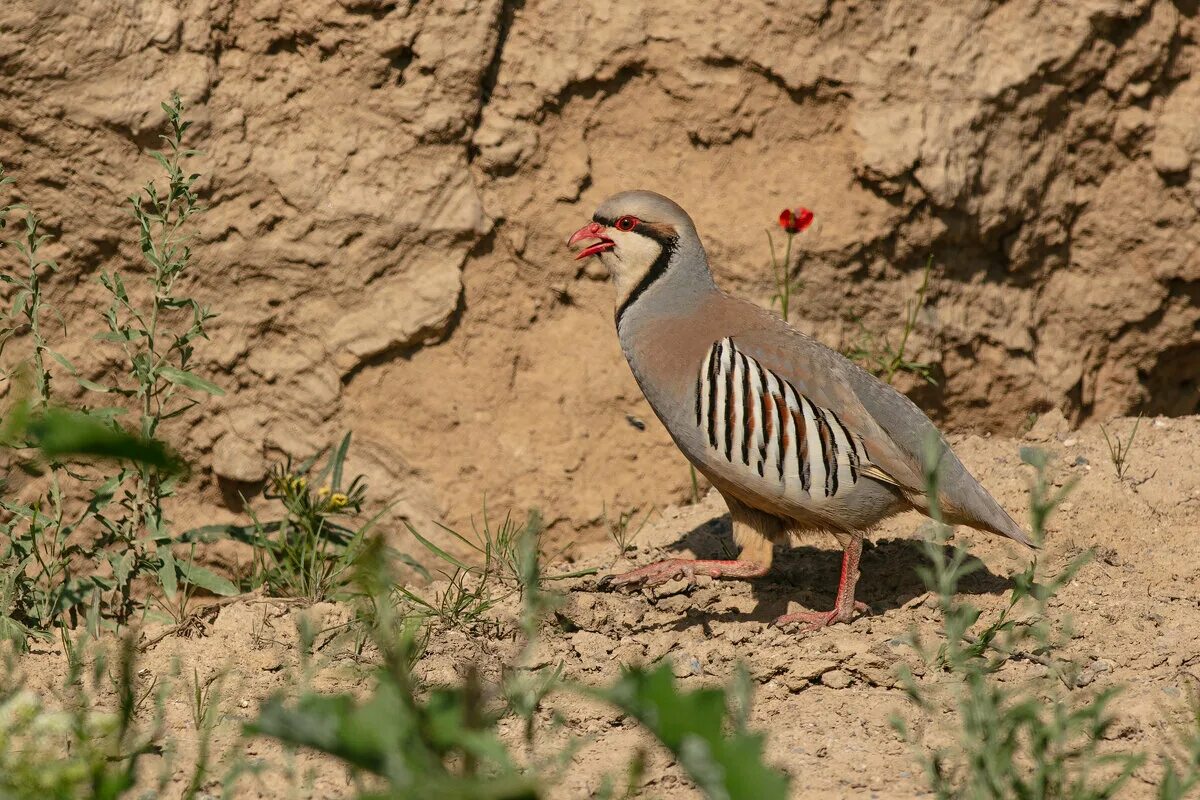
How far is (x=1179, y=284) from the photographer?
19.9 feet

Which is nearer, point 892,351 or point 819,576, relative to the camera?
point 819,576

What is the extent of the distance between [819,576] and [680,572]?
581 mm

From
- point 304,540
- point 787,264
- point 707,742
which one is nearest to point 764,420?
point 787,264

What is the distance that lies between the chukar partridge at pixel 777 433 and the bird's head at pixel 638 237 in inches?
4.2

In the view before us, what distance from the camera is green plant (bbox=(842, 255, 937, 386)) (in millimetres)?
5602

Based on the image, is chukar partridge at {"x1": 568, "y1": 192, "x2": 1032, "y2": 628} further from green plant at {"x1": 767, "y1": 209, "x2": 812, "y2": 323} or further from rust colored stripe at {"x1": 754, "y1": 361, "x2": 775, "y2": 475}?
green plant at {"x1": 767, "y1": 209, "x2": 812, "y2": 323}

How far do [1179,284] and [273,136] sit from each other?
415cm

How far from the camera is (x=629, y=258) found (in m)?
4.86

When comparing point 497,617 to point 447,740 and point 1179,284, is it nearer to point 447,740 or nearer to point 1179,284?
point 447,740

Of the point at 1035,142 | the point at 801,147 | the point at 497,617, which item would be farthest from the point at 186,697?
the point at 1035,142

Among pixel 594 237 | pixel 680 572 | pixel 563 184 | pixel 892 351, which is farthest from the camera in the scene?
pixel 892 351

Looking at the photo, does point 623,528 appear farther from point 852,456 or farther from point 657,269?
point 852,456

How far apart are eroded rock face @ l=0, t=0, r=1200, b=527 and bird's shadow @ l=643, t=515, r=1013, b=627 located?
1.77ft

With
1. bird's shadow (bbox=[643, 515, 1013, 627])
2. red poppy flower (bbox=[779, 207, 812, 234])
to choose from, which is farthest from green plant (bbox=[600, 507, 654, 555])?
red poppy flower (bbox=[779, 207, 812, 234])
